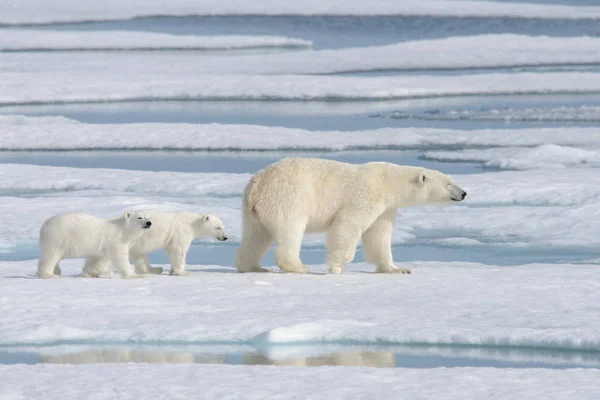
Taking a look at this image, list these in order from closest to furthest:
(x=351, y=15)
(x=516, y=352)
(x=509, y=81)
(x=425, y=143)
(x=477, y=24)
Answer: (x=516, y=352) < (x=425, y=143) < (x=509, y=81) < (x=477, y=24) < (x=351, y=15)

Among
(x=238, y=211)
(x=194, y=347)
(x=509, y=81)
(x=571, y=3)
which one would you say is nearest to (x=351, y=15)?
(x=571, y=3)

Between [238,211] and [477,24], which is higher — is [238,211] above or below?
below

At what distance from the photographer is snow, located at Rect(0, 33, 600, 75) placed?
908 inches

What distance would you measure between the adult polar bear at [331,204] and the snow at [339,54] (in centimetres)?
1497

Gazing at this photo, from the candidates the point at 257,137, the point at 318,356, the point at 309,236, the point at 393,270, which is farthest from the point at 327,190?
the point at 257,137

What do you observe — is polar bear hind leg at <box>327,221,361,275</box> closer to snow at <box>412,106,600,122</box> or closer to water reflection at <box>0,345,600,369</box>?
water reflection at <box>0,345,600,369</box>

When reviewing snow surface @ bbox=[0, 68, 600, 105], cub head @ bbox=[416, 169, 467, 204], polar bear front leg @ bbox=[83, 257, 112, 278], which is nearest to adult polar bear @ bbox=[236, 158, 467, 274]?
cub head @ bbox=[416, 169, 467, 204]

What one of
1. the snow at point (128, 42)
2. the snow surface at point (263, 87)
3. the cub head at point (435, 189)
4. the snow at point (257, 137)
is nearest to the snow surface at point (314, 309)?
the cub head at point (435, 189)

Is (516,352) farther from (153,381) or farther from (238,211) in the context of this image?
(238,211)

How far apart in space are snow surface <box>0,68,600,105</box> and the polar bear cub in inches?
492

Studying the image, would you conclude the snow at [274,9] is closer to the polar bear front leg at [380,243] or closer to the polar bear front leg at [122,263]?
the polar bear front leg at [380,243]

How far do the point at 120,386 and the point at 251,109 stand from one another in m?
14.0

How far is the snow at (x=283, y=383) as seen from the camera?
4246mm

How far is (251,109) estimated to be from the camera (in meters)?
18.2
